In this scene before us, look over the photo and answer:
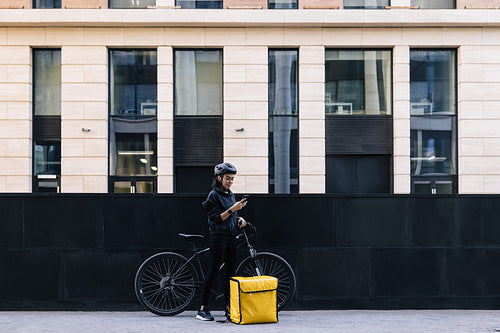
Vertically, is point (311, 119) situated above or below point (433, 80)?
below

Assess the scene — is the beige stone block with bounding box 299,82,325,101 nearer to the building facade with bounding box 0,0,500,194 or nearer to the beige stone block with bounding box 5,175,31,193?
the building facade with bounding box 0,0,500,194

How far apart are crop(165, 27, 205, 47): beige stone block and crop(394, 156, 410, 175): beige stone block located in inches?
305

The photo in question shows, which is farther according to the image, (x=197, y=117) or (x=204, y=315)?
(x=197, y=117)

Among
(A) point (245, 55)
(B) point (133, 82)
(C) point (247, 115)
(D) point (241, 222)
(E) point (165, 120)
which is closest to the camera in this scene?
(D) point (241, 222)

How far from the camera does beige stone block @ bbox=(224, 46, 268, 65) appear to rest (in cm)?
1778

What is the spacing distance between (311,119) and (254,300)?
11390 millimetres

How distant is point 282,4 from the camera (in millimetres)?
18141

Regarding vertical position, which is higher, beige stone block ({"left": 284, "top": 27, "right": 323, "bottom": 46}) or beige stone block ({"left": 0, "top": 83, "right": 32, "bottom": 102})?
beige stone block ({"left": 284, "top": 27, "right": 323, "bottom": 46})

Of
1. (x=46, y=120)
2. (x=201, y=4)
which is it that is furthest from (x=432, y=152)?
(x=46, y=120)

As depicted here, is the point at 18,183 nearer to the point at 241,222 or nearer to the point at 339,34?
the point at 339,34

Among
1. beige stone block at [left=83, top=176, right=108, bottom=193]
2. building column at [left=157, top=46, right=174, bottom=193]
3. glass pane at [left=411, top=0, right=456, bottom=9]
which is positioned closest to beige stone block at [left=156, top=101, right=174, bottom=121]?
building column at [left=157, top=46, right=174, bottom=193]

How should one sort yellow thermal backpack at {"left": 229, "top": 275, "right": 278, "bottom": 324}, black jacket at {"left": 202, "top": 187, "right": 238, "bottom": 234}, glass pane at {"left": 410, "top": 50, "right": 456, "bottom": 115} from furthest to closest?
glass pane at {"left": 410, "top": 50, "right": 456, "bottom": 115} < black jacket at {"left": 202, "top": 187, "right": 238, "bottom": 234} < yellow thermal backpack at {"left": 229, "top": 275, "right": 278, "bottom": 324}

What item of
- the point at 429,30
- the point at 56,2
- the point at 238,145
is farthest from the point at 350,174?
the point at 56,2

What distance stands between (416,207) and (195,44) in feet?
37.6
